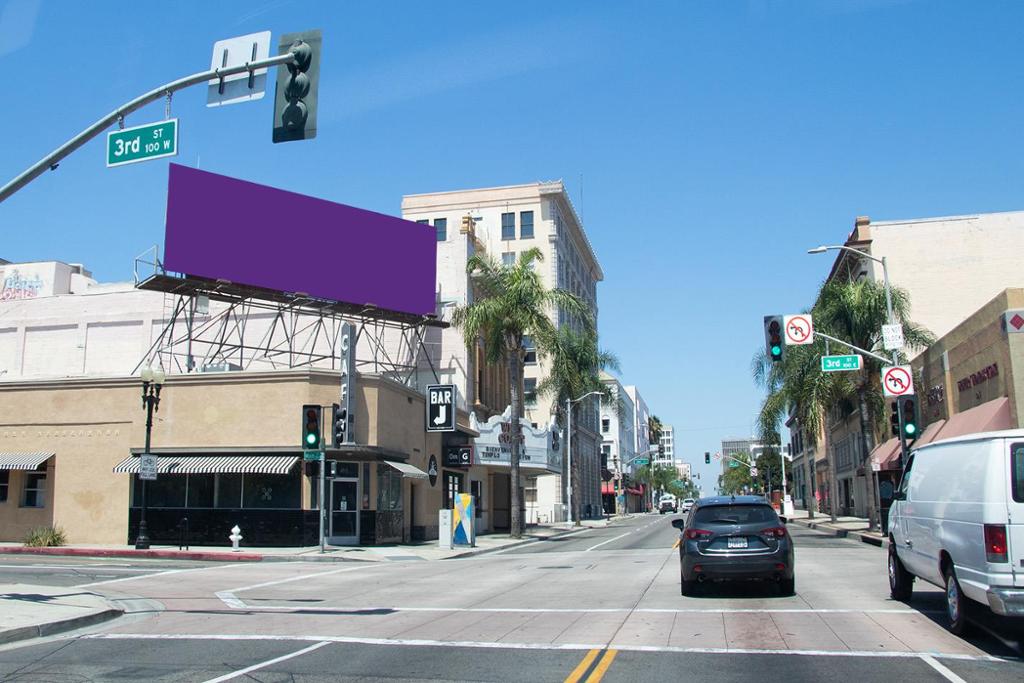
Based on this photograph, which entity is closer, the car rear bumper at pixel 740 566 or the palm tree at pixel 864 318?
the car rear bumper at pixel 740 566

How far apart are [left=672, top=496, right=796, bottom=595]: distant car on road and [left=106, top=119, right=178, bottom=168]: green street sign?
1003cm

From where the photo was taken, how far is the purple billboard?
35156 mm

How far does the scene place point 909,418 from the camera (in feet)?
86.9

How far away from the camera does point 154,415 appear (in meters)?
31.7

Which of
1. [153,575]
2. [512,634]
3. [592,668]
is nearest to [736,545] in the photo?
[512,634]

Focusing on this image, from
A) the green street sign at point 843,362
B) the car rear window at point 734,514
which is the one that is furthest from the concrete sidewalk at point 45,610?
the green street sign at point 843,362

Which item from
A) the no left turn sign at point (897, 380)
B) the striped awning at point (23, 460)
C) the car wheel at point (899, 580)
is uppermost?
the no left turn sign at point (897, 380)

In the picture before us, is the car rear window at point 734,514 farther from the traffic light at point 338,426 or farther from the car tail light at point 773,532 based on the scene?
the traffic light at point 338,426

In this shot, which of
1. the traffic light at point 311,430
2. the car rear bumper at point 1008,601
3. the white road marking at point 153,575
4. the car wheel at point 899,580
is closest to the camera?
the car rear bumper at point 1008,601

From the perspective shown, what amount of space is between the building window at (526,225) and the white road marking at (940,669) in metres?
65.9

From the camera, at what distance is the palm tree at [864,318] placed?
122 feet

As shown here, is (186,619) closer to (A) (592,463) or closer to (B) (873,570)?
(B) (873,570)

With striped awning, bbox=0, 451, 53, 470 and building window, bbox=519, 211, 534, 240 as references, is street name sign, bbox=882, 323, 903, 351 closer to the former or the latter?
striped awning, bbox=0, 451, 53, 470

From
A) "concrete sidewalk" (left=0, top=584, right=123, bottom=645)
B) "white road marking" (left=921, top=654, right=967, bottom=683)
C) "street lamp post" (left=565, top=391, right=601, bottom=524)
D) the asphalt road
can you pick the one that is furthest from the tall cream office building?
"white road marking" (left=921, top=654, right=967, bottom=683)
